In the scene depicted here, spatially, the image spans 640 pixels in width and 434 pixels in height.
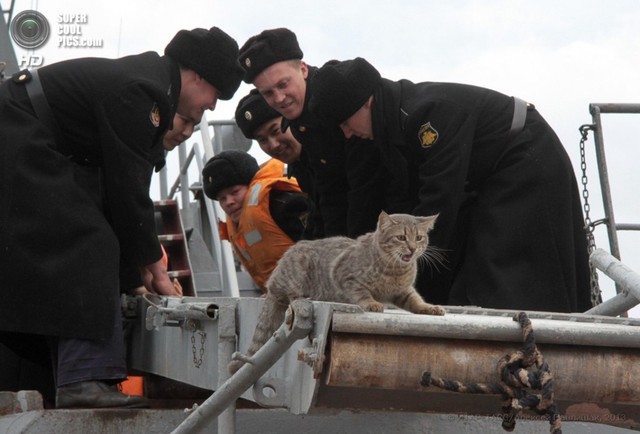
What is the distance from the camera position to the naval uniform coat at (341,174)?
515 cm

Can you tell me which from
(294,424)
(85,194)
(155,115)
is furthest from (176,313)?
(155,115)

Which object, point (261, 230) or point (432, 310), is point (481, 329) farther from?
point (261, 230)

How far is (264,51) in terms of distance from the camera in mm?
5375

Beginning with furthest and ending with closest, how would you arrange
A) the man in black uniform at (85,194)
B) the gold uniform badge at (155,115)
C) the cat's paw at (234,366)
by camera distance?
the gold uniform badge at (155,115) → the man in black uniform at (85,194) → the cat's paw at (234,366)

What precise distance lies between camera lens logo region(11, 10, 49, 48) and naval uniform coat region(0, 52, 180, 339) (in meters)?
4.14

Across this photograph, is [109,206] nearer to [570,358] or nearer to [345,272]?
[345,272]

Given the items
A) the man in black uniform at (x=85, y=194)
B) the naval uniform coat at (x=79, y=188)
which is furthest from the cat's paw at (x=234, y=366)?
the naval uniform coat at (x=79, y=188)

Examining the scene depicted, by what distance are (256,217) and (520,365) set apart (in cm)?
357

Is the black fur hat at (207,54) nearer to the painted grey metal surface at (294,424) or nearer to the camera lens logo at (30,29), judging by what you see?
the painted grey metal surface at (294,424)

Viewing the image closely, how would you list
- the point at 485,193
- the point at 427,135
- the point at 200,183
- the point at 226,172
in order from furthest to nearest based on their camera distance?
the point at 200,183 → the point at 226,172 → the point at 485,193 → the point at 427,135

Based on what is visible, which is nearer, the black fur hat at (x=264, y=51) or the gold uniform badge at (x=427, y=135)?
the gold uniform badge at (x=427, y=135)

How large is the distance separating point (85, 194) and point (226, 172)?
87.1 inches

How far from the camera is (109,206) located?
4527 millimetres

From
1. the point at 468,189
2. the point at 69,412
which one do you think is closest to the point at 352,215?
the point at 468,189
